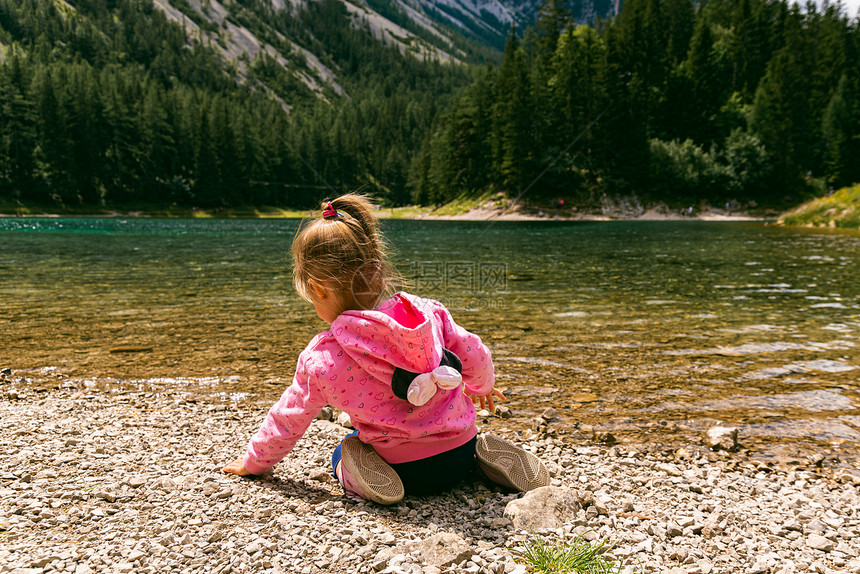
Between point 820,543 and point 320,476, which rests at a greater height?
point 820,543

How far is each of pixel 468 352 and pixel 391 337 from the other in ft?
2.04

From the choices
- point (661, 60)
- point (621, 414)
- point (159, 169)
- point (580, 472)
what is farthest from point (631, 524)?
point (159, 169)

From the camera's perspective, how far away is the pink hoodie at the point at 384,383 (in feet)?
9.16

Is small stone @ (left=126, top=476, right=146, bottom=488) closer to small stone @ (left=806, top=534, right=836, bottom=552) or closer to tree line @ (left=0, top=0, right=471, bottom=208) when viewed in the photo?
small stone @ (left=806, top=534, right=836, bottom=552)

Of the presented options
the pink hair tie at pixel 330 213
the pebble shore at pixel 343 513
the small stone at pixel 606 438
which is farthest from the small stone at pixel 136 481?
the small stone at pixel 606 438

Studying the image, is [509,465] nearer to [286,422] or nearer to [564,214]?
[286,422]

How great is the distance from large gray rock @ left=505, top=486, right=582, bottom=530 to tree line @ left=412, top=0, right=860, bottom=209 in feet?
223

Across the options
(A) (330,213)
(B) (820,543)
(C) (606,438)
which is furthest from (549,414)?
(A) (330,213)

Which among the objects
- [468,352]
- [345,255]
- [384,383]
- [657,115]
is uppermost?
[657,115]

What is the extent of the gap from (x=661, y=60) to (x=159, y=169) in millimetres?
95472

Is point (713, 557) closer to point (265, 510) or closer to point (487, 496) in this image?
point (487, 496)

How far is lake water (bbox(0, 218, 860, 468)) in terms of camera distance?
5.28m

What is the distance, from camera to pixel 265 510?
2955mm

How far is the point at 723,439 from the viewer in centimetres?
434
